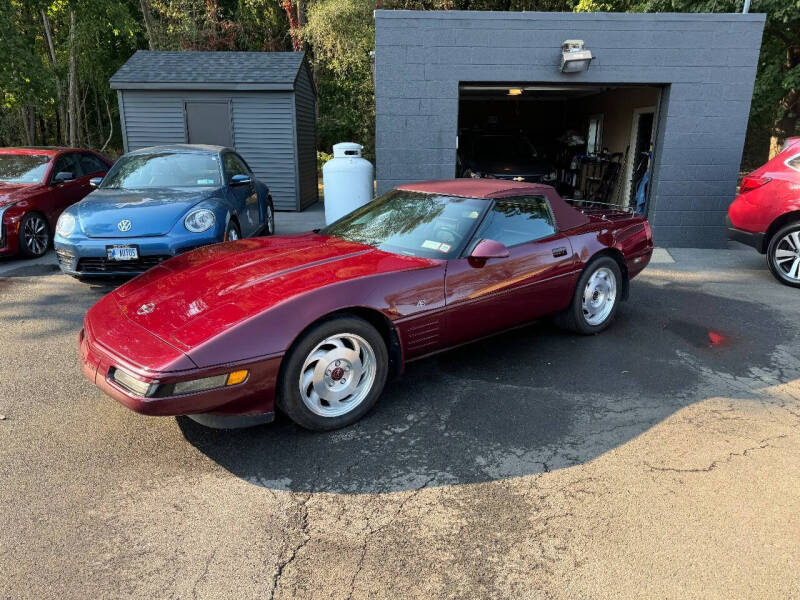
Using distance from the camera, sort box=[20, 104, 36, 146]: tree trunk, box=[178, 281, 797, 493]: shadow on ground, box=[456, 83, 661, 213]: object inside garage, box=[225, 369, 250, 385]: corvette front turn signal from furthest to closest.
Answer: box=[20, 104, 36, 146]: tree trunk → box=[456, 83, 661, 213]: object inside garage → box=[178, 281, 797, 493]: shadow on ground → box=[225, 369, 250, 385]: corvette front turn signal

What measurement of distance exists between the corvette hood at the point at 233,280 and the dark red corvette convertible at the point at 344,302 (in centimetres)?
1

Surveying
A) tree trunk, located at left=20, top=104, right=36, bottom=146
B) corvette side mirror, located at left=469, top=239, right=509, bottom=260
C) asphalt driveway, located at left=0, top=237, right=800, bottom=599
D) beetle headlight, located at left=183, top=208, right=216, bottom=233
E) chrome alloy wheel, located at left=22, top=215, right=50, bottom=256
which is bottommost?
asphalt driveway, located at left=0, top=237, right=800, bottom=599

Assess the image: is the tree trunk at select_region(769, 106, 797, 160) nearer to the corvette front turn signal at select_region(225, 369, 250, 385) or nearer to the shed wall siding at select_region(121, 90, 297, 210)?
the shed wall siding at select_region(121, 90, 297, 210)

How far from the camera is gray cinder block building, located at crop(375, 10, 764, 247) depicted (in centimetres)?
847

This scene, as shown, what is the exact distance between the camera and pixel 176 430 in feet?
11.3

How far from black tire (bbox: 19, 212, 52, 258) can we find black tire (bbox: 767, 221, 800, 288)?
9609 millimetres

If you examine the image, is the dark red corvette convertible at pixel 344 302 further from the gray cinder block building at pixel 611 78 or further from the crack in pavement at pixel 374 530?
the gray cinder block building at pixel 611 78

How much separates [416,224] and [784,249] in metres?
5.13

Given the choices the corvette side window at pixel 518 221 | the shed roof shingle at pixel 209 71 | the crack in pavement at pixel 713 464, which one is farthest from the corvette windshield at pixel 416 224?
the shed roof shingle at pixel 209 71

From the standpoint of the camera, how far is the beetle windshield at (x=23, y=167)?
8.59m

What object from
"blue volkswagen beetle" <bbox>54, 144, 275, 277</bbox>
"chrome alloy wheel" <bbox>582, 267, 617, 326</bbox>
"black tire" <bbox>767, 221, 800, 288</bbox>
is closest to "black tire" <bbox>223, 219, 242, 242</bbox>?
"blue volkswagen beetle" <bbox>54, 144, 275, 277</bbox>

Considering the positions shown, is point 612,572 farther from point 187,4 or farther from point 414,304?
point 187,4

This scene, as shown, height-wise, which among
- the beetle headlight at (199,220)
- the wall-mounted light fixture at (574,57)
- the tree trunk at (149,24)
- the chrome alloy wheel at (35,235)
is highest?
the tree trunk at (149,24)

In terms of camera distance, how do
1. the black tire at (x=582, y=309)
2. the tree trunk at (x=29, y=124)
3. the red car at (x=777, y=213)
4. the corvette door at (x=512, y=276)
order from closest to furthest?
the corvette door at (x=512, y=276), the black tire at (x=582, y=309), the red car at (x=777, y=213), the tree trunk at (x=29, y=124)
